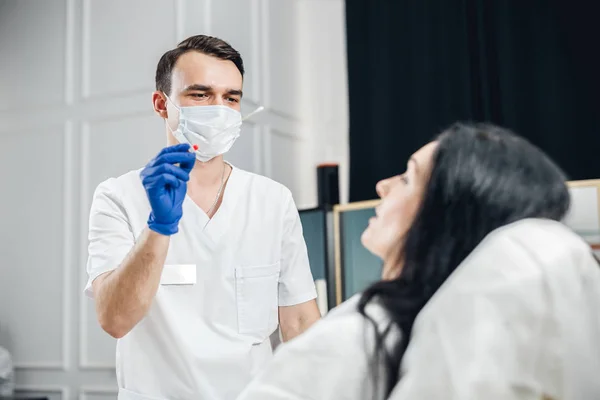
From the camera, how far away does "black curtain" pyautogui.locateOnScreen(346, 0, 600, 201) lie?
7.96 ft

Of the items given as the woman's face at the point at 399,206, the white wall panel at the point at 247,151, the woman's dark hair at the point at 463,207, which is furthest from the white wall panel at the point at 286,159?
the woman's dark hair at the point at 463,207

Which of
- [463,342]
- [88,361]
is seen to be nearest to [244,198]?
[463,342]

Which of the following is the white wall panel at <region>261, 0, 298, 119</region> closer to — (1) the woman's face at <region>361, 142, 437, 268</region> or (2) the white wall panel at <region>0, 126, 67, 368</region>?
(2) the white wall panel at <region>0, 126, 67, 368</region>

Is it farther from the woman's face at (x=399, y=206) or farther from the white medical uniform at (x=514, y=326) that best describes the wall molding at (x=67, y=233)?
the white medical uniform at (x=514, y=326)

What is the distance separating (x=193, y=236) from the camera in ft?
4.83

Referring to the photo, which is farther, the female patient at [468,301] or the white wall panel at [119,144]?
the white wall panel at [119,144]

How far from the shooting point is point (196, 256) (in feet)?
4.77

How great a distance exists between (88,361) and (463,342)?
7.68 feet

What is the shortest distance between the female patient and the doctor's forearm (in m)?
0.49

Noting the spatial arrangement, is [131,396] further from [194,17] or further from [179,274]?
[194,17]

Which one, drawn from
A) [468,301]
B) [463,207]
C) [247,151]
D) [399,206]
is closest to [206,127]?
[399,206]

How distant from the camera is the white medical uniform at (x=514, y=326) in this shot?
64 cm

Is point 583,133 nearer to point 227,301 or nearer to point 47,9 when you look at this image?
point 227,301

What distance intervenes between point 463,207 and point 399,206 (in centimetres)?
12
